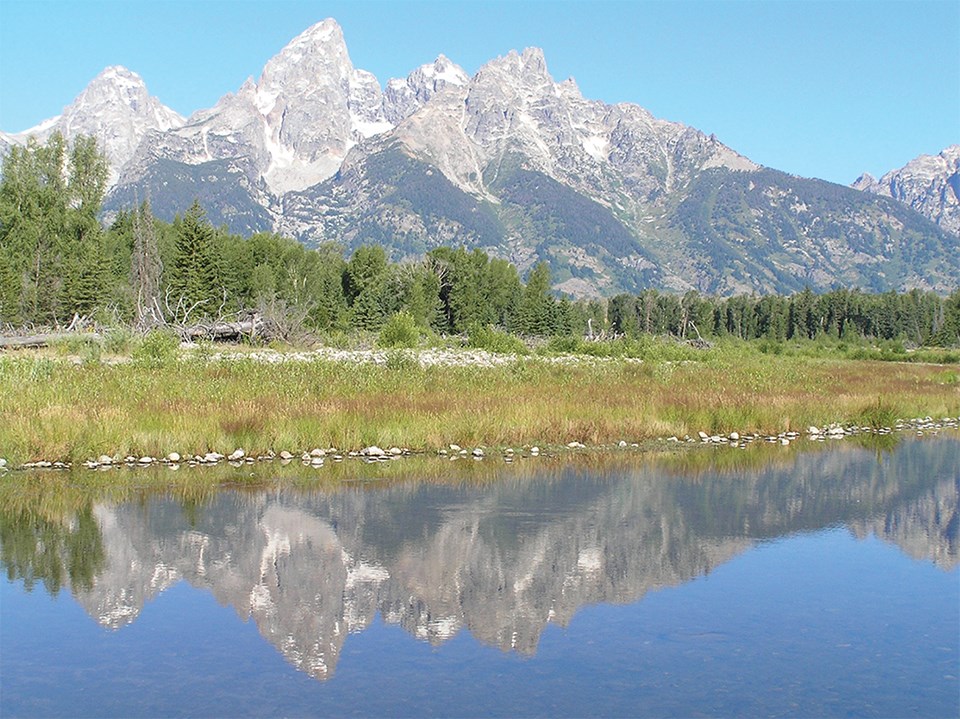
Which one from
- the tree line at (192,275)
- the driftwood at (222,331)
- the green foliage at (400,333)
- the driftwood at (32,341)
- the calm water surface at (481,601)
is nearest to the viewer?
the calm water surface at (481,601)

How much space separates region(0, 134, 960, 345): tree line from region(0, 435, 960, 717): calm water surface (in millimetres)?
37763

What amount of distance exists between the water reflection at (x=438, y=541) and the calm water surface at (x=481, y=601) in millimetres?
50

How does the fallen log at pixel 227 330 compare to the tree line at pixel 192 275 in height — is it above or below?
below

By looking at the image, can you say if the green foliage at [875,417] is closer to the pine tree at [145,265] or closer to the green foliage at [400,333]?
the green foliage at [400,333]

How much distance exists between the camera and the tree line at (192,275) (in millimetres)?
63062

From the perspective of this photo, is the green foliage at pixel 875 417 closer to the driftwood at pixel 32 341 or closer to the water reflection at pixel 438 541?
the water reflection at pixel 438 541

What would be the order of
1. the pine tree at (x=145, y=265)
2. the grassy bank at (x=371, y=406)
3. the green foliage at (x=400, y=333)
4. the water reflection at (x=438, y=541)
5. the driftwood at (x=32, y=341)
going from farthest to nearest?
the pine tree at (x=145, y=265) < the green foliage at (x=400, y=333) < the driftwood at (x=32, y=341) < the grassy bank at (x=371, y=406) < the water reflection at (x=438, y=541)

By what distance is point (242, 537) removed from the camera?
14.2 metres

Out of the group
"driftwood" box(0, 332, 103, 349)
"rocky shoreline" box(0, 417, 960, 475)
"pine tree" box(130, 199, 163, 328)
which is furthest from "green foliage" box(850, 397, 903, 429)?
"pine tree" box(130, 199, 163, 328)

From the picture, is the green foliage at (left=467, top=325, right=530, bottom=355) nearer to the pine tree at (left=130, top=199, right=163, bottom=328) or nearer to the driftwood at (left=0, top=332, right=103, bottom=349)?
the pine tree at (left=130, top=199, right=163, bottom=328)

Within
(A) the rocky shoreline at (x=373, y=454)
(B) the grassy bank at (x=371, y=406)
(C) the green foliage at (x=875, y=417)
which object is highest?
(B) the grassy bank at (x=371, y=406)

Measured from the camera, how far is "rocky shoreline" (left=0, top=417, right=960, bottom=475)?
1894cm

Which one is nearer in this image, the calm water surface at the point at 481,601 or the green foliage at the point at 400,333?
the calm water surface at the point at 481,601

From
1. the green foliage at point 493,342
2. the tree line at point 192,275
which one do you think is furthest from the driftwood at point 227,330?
the green foliage at point 493,342
